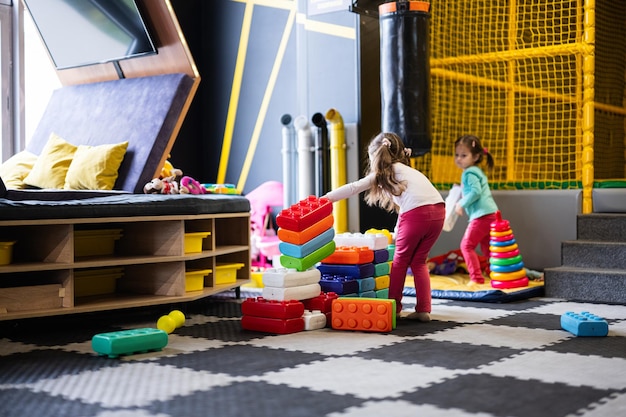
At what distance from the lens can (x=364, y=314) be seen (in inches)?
152

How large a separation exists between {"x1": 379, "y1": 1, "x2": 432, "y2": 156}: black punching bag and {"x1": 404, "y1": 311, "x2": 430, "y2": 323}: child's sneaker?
5.62 feet

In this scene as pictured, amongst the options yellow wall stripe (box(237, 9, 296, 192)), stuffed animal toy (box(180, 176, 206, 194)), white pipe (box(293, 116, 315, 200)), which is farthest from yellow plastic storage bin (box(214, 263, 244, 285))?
yellow wall stripe (box(237, 9, 296, 192))

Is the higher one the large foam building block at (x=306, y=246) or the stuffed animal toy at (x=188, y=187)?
the stuffed animal toy at (x=188, y=187)

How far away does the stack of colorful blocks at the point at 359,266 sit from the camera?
14.4ft

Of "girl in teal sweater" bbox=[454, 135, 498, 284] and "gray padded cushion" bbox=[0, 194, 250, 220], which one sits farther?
"girl in teal sweater" bbox=[454, 135, 498, 284]

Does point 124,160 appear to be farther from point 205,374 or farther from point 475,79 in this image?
point 475,79

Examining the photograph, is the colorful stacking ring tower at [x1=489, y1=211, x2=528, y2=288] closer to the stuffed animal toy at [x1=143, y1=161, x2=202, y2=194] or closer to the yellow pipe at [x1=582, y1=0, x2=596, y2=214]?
the yellow pipe at [x1=582, y1=0, x2=596, y2=214]

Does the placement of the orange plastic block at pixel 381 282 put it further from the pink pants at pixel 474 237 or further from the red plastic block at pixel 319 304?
the pink pants at pixel 474 237

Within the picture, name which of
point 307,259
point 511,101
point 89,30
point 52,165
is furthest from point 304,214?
point 511,101

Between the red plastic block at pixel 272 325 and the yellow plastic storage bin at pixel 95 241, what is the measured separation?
3.36 ft

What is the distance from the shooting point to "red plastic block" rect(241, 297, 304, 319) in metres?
3.85

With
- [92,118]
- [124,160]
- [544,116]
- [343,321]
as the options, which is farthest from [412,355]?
[544,116]

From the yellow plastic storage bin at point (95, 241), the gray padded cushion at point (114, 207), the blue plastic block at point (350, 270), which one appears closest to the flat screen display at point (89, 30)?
the gray padded cushion at point (114, 207)

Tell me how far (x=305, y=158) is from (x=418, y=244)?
2.13 metres
